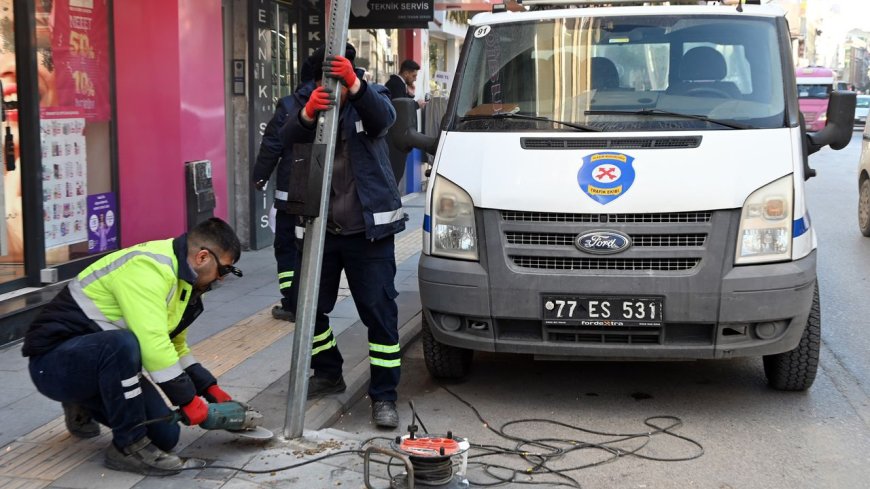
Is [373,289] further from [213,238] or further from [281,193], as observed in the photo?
[281,193]

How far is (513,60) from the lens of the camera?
20.4ft

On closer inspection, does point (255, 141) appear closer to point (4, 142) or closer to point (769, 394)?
point (4, 142)

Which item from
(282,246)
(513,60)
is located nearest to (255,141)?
(282,246)

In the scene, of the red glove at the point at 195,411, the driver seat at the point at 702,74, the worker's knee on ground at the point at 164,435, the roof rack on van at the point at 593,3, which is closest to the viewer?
the red glove at the point at 195,411

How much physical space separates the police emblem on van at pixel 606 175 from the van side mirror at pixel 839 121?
4.86ft

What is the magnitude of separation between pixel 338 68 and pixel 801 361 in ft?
10.1

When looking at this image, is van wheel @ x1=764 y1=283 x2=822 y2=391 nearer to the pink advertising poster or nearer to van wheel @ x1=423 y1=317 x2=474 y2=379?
van wheel @ x1=423 y1=317 x2=474 y2=379

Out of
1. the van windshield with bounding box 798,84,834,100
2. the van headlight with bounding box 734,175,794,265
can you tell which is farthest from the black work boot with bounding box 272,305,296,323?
the van windshield with bounding box 798,84,834,100

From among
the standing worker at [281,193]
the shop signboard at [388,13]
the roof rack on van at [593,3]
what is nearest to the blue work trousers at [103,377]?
the standing worker at [281,193]

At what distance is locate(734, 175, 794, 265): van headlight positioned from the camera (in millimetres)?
5273

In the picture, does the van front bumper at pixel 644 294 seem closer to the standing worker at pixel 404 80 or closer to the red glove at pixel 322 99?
the red glove at pixel 322 99

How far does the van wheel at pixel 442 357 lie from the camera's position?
6035mm

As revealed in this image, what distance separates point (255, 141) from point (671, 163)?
6.31 meters

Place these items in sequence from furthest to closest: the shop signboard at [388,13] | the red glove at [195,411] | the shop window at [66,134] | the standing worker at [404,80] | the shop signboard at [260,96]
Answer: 1. the standing worker at [404,80]
2. the shop signboard at [388,13]
3. the shop signboard at [260,96]
4. the shop window at [66,134]
5. the red glove at [195,411]
